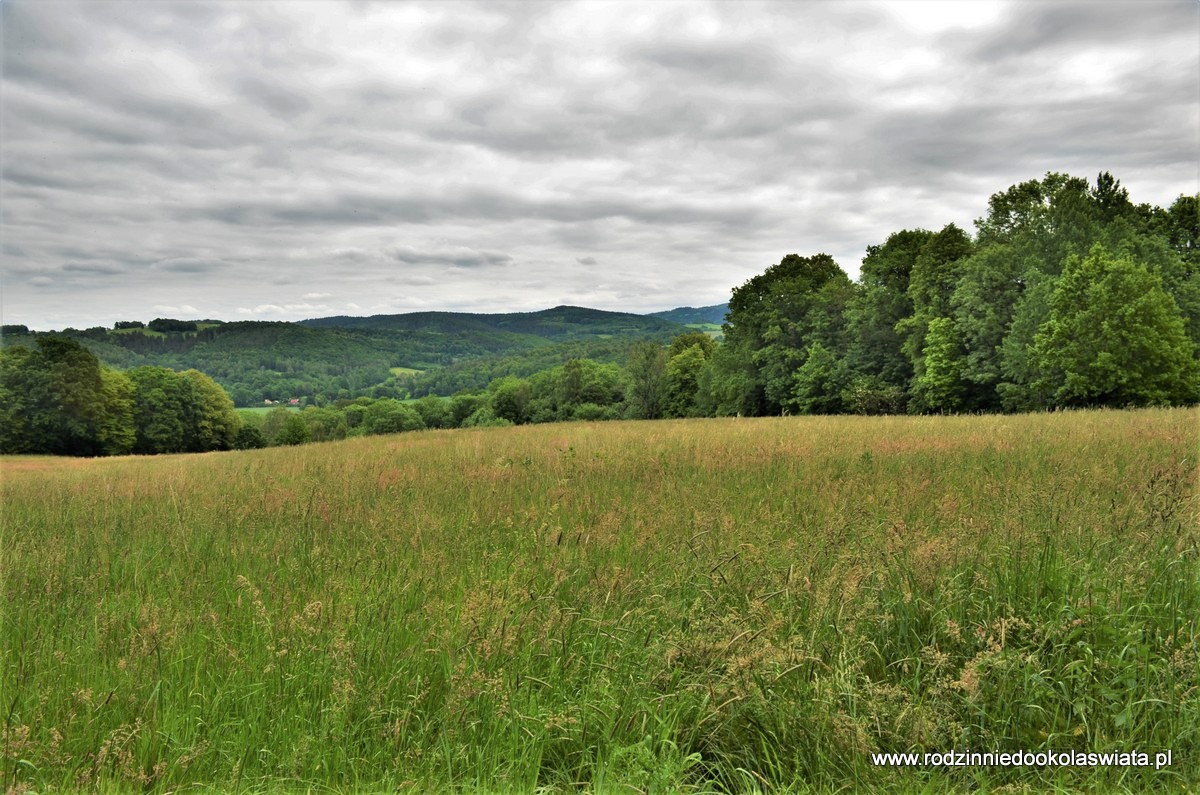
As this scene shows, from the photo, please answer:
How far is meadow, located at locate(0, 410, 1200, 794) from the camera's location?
2539 mm

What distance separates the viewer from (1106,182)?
3394cm

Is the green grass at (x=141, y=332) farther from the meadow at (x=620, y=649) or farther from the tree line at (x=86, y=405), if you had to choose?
the meadow at (x=620, y=649)

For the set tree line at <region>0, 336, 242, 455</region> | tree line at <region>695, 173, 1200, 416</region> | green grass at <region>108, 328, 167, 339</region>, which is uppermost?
green grass at <region>108, 328, 167, 339</region>

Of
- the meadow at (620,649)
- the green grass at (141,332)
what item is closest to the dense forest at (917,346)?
the meadow at (620,649)

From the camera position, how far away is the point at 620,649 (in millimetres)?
3234

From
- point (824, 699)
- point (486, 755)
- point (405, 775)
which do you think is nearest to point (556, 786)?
point (486, 755)

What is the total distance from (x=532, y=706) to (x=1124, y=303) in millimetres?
34044

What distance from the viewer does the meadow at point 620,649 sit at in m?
2.54

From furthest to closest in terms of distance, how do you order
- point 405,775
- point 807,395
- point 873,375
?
point 807,395 → point 873,375 → point 405,775

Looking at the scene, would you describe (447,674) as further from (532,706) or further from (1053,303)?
(1053,303)

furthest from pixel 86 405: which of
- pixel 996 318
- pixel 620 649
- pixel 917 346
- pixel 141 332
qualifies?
pixel 141 332

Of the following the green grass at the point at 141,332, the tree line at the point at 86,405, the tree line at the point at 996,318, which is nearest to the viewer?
the tree line at the point at 996,318

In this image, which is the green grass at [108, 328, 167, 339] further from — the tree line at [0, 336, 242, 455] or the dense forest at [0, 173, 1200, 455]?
the tree line at [0, 336, 242, 455]

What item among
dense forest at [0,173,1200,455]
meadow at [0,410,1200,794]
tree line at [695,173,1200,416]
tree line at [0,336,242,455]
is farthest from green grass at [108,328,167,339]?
meadow at [0,410,1200,794]
